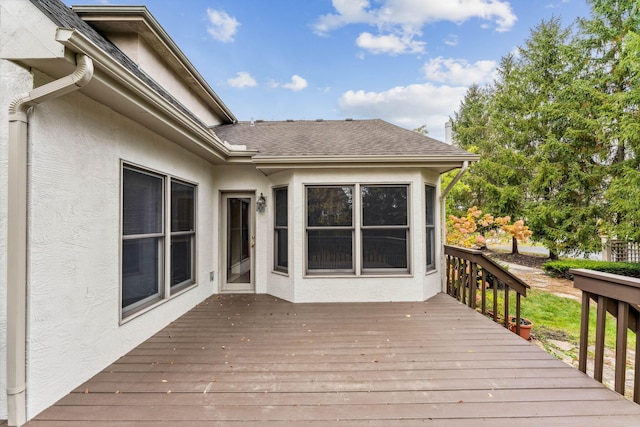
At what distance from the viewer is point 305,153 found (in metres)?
4.92

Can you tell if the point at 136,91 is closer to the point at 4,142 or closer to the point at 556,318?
the point at 4,142

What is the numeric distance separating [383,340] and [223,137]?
5.22 m

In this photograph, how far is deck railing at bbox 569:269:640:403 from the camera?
230 cm

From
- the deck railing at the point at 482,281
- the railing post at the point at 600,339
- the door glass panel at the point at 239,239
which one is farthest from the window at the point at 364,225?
the railing post at the point at 600,339

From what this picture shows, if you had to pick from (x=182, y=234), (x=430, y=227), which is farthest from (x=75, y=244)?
(x=430, y=227)

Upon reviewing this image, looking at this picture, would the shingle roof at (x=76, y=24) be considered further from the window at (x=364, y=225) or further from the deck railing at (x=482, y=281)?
the deck railing at (x=482, y=281)

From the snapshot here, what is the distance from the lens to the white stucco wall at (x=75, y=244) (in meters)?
2.18

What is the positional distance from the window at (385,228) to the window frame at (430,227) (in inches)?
20.1

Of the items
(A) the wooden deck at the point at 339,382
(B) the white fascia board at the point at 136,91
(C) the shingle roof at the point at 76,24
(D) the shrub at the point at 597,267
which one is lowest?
(D) the shrub at the point at 597,267

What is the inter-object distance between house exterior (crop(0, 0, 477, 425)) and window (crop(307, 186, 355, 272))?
0.03 metres

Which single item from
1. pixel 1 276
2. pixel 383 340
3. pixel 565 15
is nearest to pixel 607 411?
pixel 383 340

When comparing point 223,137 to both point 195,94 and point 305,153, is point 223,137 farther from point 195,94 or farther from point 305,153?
point 305,153

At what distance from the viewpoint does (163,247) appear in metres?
3.90

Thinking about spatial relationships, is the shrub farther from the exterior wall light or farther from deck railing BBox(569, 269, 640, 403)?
the exterior wall light
